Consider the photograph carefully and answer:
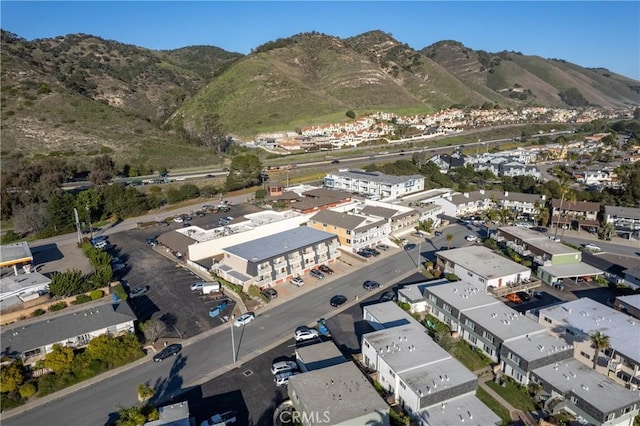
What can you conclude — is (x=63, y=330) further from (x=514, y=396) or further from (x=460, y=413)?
(x=514, y=396)

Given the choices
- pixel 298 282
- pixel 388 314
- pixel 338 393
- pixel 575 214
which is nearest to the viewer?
pixel 338 393

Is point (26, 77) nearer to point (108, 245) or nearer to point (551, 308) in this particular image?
point (108, 245)

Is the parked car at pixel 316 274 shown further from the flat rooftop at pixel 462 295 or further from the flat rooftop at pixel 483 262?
the flat rooftop at pixel 483 262

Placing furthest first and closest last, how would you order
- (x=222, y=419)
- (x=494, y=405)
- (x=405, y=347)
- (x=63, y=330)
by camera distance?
(x=63, y=330) < (x=405, y=347) < (x=494, y=405) < (x=222, y=419)

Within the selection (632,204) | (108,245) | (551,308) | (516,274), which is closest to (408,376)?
(551,308)

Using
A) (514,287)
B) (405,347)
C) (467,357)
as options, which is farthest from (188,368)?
(514,287)

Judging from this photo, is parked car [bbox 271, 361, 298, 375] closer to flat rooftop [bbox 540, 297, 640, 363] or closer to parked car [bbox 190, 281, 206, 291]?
parked car [bbox 190, 281, 206, 291]

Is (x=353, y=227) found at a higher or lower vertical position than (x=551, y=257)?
higher

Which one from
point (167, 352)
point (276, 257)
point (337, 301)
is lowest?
point (167, 352)
